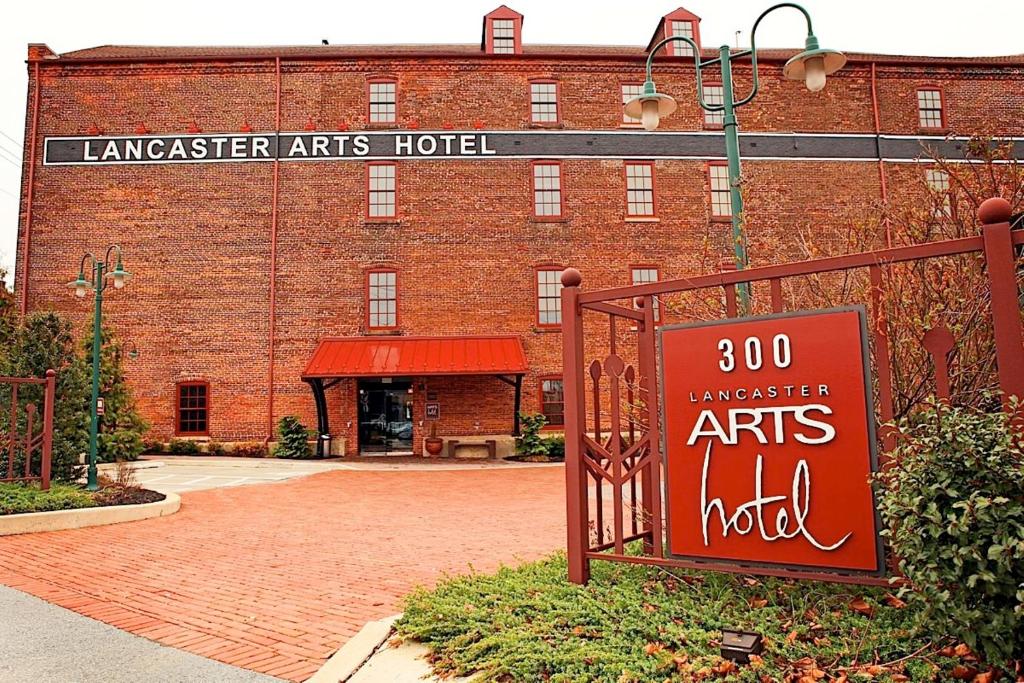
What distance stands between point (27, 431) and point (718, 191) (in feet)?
65.6

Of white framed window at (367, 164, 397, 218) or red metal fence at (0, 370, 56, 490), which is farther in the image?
white framed window at (367, 164, 397, 218)

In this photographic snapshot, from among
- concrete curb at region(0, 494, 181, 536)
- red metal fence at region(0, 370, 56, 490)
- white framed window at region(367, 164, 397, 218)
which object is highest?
white framed window at region(367, 164, 397, 218)

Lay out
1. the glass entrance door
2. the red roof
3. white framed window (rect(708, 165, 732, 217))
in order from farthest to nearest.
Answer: white framed window (rect(708, 165, 732, 217)), the glass entrance door, the red roof

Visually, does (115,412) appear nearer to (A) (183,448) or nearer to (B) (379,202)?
(A) (183,448)

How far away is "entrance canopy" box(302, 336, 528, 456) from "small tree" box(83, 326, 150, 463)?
477cm

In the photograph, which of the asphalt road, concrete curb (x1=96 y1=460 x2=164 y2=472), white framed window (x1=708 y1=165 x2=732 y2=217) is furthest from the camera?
white framed window (x1=708 y1=165 x2=732 y2=217)

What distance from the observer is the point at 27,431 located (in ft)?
37.0

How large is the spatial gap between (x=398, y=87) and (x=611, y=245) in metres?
8.58

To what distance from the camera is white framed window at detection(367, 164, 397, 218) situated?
23.0m

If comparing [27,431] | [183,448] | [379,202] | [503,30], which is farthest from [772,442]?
[503,30]

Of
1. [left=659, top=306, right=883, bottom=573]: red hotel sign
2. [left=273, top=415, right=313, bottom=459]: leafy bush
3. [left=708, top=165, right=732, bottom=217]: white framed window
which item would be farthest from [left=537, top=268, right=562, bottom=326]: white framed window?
[left=659, top=306, right=883, bottom=573]: red hotel sign

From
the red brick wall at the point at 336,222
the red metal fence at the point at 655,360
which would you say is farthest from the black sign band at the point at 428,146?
the red metal fence at the point at 655,360

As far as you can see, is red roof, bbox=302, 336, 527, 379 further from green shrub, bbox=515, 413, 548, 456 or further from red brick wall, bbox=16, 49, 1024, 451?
green shrub, bbox=515, 413, 548, 456

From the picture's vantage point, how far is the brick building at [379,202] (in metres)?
22.1
